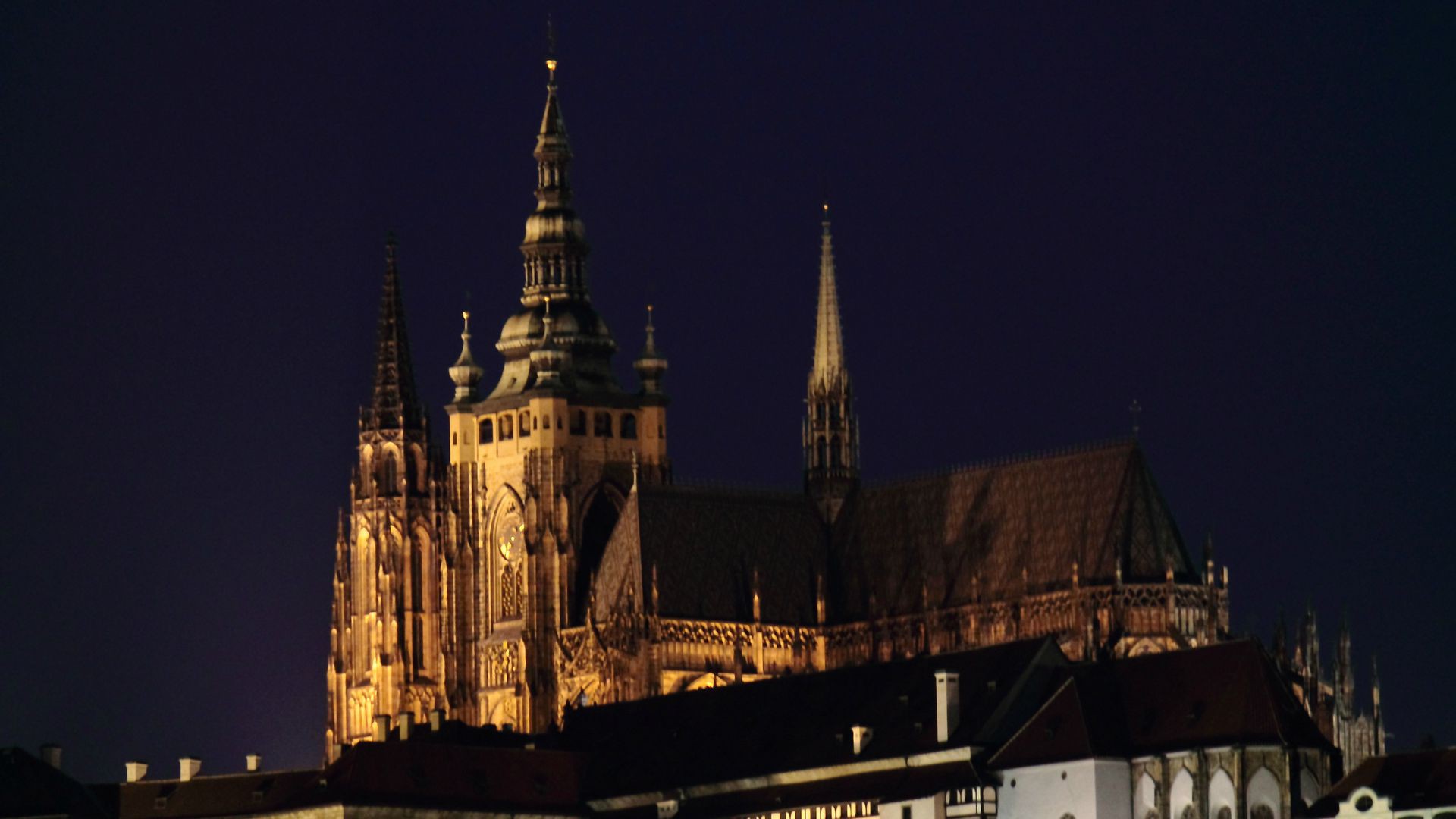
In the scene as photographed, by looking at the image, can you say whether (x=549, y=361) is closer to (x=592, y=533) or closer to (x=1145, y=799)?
(x=592, y=533)

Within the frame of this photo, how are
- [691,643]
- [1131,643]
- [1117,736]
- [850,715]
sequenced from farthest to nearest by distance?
[691,643] → [1131,643] → [850,715] → [1117,736]

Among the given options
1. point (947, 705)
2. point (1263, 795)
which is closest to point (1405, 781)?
point (1263, 795)

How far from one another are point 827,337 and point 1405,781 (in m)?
62.8

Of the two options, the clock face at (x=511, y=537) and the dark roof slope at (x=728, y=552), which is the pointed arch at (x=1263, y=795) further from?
the clock face at (x=511, y=537)

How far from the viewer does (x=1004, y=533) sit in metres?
183

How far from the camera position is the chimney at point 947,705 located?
494 ft

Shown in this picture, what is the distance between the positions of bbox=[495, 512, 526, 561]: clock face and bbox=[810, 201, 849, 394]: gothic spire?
507 inches

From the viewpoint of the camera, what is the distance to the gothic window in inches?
7618

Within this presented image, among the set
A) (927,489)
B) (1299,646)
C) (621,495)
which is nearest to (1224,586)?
(1299,646)

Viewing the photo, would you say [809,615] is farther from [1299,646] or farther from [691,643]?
[1299,646]

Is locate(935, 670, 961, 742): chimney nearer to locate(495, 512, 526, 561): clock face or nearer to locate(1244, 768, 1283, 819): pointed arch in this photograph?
locate(1244, 768, 1283, 819): pointed arch

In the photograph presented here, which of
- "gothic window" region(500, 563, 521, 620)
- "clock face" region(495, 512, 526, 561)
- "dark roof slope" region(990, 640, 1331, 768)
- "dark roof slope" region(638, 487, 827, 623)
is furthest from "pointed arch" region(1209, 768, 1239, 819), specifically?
"clock face" region(495, 512, 526, 561)

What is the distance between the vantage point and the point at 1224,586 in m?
174

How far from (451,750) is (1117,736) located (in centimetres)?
2426
